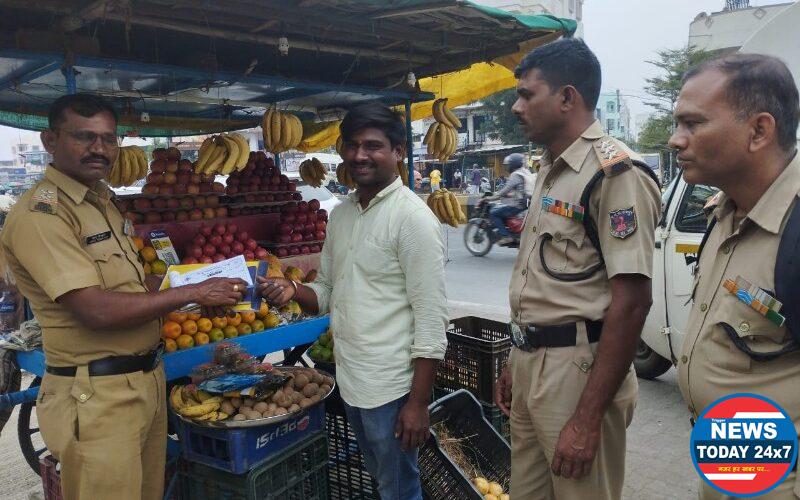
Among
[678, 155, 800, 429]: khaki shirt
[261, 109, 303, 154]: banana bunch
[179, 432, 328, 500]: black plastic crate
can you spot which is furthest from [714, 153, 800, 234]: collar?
[261, 109, 303, 154]: banana bunch

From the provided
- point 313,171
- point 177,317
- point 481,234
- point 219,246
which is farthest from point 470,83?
point 481,234

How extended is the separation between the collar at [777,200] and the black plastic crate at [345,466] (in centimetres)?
223

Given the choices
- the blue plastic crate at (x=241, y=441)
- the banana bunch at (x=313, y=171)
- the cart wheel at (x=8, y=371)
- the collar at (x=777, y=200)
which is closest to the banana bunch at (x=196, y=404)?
the blue plastic crate at (x=241, y=441)

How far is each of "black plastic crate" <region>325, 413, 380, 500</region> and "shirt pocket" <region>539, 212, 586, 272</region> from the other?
5.46 feet

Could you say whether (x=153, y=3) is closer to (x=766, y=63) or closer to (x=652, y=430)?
(x=766, y=63)

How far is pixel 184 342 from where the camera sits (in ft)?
10.2

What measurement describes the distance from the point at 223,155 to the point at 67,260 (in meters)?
2.08

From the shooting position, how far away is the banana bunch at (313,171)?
18.5ft

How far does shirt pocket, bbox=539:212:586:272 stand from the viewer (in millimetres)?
1878

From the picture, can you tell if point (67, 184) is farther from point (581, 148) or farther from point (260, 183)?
point (260, 183)

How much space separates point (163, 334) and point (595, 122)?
7.90 feet

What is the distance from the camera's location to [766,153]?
1.50 meters

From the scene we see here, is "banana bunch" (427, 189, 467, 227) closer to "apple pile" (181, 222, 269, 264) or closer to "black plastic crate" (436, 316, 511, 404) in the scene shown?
"black plastic crate" (436, 316, 511, 404)

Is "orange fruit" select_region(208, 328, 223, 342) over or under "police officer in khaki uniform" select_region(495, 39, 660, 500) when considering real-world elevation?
under
